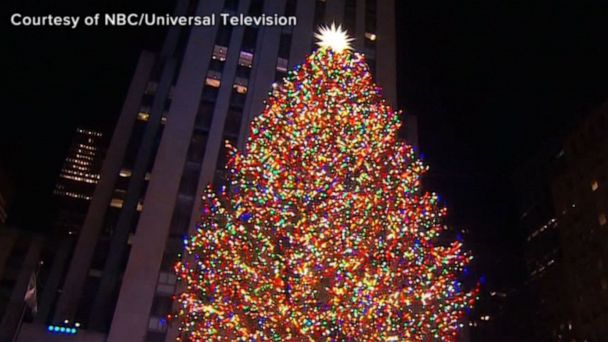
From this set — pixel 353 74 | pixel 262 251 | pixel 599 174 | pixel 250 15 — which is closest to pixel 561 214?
pixel 599 174

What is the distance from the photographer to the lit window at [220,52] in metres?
26.0

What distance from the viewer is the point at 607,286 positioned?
3681 cm

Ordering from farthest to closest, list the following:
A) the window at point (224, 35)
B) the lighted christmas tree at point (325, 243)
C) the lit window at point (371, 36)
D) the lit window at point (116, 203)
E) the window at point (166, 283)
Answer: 1. the lit window at point (371, 36)
2. the lit window at point (116, 203)
3. the window at point (224, 35)
4. the window at point (166, 283)
5. the lighted christmas tree at point (325, 243)

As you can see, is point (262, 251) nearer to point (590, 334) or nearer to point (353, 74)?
point (353, 74)

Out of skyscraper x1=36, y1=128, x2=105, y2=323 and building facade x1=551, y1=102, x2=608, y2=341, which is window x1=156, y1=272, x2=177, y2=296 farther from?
building facade x1=551, y1=102, x2=608, y2=341

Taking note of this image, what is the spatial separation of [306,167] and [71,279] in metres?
18.0

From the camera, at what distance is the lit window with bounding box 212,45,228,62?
26.0 m

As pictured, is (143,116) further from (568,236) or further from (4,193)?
(568,236)

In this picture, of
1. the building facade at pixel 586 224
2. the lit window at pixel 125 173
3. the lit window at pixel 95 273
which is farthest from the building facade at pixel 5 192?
the building facade at pixel 586 224

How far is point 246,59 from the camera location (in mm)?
26219

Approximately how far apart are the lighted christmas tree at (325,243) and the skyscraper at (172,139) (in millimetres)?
8609

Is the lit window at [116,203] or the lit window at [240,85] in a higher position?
the lit window at [240,85]

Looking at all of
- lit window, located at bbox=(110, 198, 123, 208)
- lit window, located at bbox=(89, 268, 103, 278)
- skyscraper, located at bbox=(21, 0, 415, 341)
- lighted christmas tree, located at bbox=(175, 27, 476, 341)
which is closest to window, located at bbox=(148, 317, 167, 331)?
skyscraper, located at bbox=(21, 0, 415, 341)

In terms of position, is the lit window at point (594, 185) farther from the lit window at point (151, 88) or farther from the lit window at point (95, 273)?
the lit window at point (95, 273)
